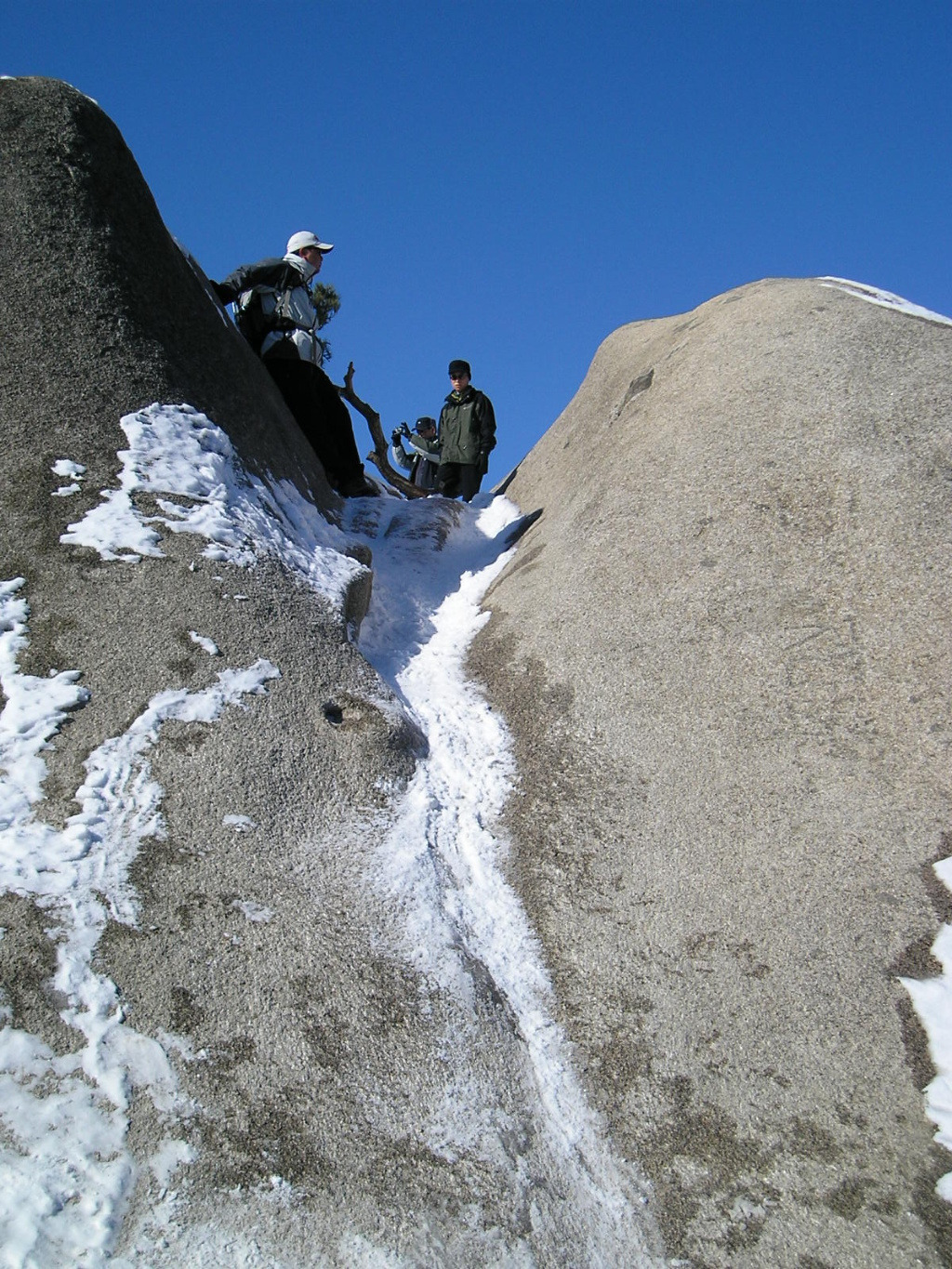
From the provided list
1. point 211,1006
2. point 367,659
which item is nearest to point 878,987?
point 211,1006

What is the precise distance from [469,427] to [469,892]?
8.04 metres

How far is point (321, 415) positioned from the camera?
10.7 meters

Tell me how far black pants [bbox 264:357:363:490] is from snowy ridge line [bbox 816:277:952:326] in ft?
16.9

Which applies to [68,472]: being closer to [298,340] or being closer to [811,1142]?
[298,340]

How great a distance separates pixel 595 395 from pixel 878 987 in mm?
8443

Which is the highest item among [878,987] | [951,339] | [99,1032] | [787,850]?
[951,339]

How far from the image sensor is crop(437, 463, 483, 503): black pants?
41.7ft

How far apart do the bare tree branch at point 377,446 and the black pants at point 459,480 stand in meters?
0.28

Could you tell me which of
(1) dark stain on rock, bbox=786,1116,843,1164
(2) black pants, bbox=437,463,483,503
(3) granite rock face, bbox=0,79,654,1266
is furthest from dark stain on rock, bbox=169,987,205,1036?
(2) black pants, bbox=437,463,483,503

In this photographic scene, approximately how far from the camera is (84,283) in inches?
305

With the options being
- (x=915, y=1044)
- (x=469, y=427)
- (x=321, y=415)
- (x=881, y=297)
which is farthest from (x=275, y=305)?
(x=915, y=1044)

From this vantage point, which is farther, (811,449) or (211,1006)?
(811,449)

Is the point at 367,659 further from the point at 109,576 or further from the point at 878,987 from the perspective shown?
the point at 878,987

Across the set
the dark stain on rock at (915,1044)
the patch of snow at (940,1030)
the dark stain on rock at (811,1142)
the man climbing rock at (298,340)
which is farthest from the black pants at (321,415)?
the dark stain on rock at (811,1142)
